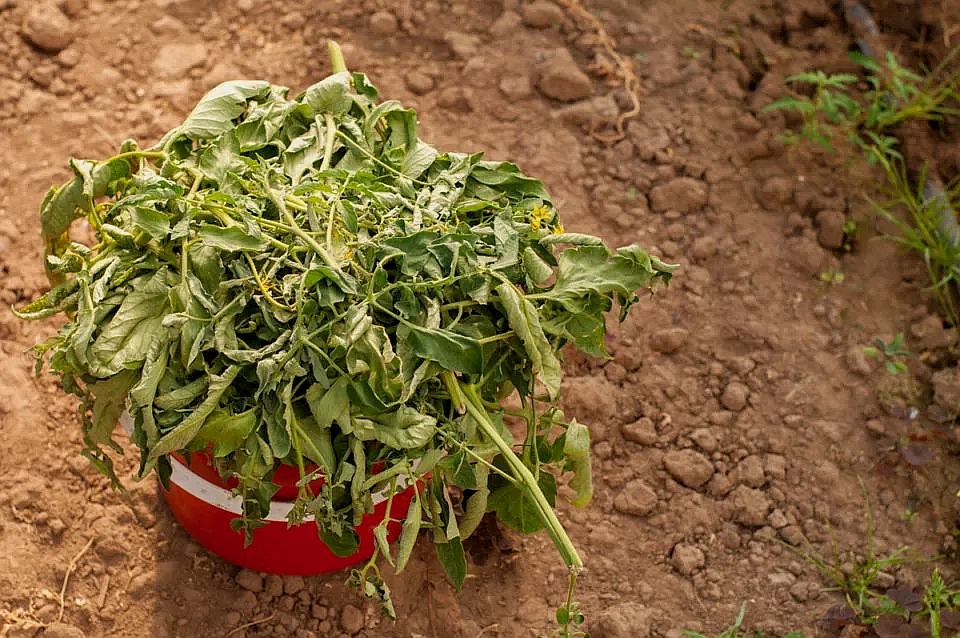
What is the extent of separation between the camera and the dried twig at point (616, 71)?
10.5 ft

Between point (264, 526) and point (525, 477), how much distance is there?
57 cm

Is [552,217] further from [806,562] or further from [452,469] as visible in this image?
[806,562]

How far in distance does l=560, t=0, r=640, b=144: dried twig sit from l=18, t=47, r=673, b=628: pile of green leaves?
48.5 inches

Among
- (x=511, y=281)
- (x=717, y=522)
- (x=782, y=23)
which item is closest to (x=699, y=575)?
(x=717, y=522)

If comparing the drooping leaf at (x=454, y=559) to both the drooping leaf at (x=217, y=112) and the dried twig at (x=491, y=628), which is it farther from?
the drooping leaf at (x=217, y=112)

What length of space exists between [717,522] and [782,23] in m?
1.88

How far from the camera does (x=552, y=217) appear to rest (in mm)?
1998

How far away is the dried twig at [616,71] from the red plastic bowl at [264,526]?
4.86 feet

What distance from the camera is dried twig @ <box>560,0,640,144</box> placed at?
3.21m

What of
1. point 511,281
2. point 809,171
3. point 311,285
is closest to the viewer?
point 311,285

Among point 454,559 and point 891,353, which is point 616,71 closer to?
point 891,353

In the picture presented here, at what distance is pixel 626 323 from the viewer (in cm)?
291

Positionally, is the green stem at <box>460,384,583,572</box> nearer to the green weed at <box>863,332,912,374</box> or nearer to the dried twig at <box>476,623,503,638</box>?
the dried twig at <box>476,623,503,638</box>

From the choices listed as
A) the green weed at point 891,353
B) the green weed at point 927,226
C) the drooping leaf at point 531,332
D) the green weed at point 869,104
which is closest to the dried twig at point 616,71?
the green weed at point 869,104
